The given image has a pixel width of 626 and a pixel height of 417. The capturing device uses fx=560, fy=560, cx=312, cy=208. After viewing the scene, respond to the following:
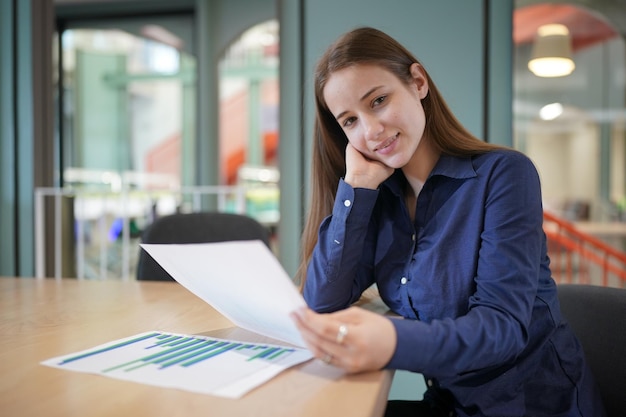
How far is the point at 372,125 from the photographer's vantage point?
1.08 metres

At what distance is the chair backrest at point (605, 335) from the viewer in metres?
1.10

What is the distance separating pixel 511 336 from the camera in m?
0.85

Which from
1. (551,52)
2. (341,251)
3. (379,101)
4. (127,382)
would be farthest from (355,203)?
(551,52)

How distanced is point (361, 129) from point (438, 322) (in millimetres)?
456

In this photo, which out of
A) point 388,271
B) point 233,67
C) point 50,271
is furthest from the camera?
point 233,67

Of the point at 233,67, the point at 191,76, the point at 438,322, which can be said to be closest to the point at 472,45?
the point at 438,322

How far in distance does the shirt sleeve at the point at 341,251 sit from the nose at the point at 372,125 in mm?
121

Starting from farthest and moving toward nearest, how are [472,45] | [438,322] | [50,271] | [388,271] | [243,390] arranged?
[50,271], [472,45], [388,271], [438,322], [243,390]

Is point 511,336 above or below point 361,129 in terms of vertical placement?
below

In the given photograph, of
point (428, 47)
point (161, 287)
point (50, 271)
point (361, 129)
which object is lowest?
point (50, 271)

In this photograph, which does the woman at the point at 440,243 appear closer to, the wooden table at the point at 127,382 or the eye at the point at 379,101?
the eye at the point at 379,101

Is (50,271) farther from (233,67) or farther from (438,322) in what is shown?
(233,67)

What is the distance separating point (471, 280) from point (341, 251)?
264 mm

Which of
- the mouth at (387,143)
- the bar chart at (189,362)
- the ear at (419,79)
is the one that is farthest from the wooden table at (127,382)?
the ear at (419,79)
